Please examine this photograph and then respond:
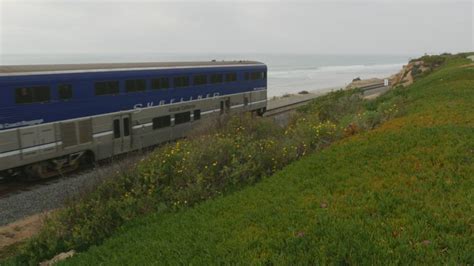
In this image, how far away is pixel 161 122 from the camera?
2134cm

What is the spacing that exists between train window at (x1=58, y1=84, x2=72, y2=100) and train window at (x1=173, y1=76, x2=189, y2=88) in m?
6.46

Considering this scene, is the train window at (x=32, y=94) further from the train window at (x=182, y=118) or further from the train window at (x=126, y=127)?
the train window at (x=182, y=118)

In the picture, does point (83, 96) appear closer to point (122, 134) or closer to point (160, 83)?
point (122, 134)

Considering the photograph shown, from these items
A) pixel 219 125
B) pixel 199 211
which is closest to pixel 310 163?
pixel 199 211

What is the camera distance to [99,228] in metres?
10.2

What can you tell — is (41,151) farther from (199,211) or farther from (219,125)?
(199,211)

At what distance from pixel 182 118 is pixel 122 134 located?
14.5ft

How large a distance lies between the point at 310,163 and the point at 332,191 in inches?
95.4

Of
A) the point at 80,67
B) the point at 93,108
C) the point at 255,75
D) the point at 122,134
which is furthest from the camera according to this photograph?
the point at 255,75

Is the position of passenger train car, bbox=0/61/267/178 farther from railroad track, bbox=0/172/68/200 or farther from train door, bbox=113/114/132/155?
railroad track, bbox=0/172/68/200

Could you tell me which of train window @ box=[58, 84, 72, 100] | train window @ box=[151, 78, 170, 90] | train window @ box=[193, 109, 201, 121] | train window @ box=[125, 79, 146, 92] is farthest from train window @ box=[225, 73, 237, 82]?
train window @ box=[58, 84, 72, 100]

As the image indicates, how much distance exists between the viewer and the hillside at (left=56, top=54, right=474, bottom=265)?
6008 mm

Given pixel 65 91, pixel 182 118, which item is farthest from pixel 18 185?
pixel 182 118

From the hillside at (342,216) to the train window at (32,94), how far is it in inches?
290
